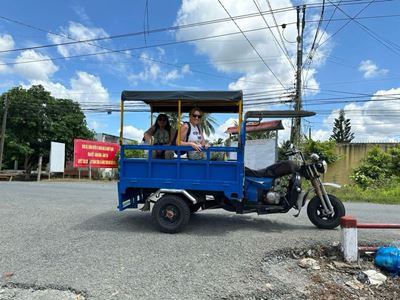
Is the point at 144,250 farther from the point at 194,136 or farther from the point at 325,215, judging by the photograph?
the point at 325,215

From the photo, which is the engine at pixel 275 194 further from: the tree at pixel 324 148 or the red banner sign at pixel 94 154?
the red banner sign at pixel 94 154

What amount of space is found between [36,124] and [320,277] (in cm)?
3189

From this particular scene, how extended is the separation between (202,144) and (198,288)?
9.72 feet

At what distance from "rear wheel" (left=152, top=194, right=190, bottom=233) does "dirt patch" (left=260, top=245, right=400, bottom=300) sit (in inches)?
69.4

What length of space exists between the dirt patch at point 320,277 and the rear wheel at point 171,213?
5.78 feet

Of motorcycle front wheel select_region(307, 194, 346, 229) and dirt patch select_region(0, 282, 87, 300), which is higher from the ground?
motorcycle front wheel select_region(307, 194, 346, 229)

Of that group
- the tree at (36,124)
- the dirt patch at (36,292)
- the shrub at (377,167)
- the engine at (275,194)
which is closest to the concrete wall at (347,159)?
the shrub at (377,167)

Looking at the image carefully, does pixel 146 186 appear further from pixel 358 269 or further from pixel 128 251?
pixel 358 269

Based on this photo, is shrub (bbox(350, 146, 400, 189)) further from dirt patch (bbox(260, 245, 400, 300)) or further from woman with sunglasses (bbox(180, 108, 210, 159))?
dirt patch (bbox(260, 245, 400, 300))

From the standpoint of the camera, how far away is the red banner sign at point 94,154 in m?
25.0

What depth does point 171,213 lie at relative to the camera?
619 cm

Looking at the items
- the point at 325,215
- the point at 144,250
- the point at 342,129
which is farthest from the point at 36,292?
the point at 342,129

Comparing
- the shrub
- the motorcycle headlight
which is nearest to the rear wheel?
the motorcycle headlight

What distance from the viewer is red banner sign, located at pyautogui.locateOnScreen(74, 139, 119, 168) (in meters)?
25.0
